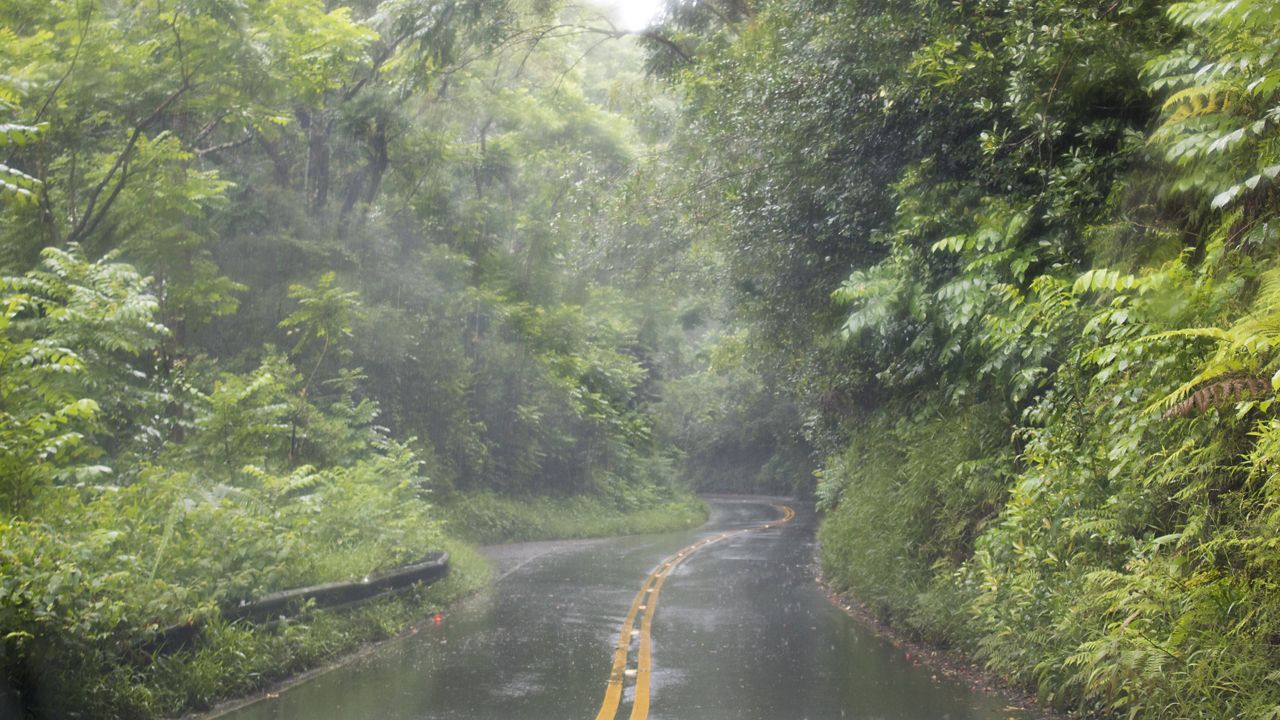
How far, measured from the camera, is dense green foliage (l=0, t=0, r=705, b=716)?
8578mm

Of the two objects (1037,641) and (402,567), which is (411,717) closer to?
(1037,641)

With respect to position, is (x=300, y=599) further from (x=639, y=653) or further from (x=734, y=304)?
(x=734, y=304)

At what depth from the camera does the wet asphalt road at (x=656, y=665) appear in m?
7.68

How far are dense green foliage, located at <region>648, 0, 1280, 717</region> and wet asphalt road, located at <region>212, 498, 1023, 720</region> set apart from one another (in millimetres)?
995

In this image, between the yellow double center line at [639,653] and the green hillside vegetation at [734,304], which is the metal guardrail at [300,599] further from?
the yellow double center line at [639,653]

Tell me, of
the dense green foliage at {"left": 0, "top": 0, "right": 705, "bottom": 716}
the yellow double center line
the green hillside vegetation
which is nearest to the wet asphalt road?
the yellow double center line

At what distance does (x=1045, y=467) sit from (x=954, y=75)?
4.14 metres

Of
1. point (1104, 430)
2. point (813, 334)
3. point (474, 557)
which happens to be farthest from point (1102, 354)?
point (474, 557)

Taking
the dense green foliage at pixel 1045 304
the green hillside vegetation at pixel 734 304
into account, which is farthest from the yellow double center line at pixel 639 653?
the dense green foliage at pixel 1045 304

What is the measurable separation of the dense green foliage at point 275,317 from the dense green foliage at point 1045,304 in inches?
248

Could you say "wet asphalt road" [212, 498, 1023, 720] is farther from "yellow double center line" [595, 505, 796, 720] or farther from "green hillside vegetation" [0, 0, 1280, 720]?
"green hillside vegetation" [0, 0, 1280, 720]

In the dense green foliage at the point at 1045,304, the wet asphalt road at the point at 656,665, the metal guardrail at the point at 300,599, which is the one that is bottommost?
the wet asphalt road at the point at 656,665

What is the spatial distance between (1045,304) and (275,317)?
55.8ft

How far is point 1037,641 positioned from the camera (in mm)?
7676
